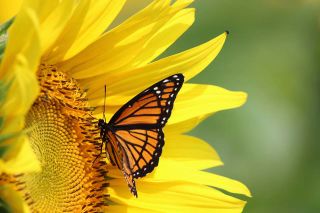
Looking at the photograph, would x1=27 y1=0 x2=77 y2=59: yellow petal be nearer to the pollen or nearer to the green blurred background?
the pollen

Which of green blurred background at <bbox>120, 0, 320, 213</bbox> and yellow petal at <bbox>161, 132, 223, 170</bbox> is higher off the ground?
green blurred background at <bbox>120, 0, 320, 213</bbox>

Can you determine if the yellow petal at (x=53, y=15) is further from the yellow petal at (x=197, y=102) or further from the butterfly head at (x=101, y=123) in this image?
the yellow petal at (x=197, y=102)

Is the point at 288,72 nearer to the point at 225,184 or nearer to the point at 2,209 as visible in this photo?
the point at 225,184

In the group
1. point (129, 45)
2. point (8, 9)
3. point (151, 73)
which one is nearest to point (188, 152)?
point (151, 73)

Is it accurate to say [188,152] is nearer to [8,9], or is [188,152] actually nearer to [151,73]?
[151,73]

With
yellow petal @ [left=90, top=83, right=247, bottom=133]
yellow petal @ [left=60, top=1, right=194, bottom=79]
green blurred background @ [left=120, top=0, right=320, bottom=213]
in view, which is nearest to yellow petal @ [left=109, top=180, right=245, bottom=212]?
yellow petal @ [left=90, top=83, right=247, bottom=133]

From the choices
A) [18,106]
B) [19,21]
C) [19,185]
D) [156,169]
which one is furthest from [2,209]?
[156,169]
